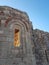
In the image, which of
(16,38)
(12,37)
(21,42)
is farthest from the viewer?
(16,38)

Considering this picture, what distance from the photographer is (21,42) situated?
786 centimetres

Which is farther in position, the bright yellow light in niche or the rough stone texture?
the bright yellow light in niche

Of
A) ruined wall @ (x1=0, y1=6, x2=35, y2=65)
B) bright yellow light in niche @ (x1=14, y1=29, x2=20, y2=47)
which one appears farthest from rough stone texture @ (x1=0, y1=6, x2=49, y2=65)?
bright yellow light in niche @ (x1=14, y1=29, x2=20, y2=47)

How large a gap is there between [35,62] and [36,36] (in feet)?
6.42

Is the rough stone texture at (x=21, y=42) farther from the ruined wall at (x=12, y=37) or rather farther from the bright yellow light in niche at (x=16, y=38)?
the bright yellow light in niche at (x=16, y=38)

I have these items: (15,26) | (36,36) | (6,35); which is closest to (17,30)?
(15,26)

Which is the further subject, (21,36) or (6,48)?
(21,36)

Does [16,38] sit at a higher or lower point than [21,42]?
higher

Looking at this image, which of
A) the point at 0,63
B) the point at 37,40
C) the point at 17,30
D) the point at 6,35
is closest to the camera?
the point at 0,63

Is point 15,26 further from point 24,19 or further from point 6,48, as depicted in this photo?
point 6,48

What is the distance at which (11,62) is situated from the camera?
23.7 feet

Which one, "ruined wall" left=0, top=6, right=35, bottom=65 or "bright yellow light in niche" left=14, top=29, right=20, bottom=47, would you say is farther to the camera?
"bright yellow light in niche" left=14, top=29, right=20, bottom=47

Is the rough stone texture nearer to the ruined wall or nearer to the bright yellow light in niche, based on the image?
the ruined wall

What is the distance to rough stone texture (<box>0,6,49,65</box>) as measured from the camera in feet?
24.0
